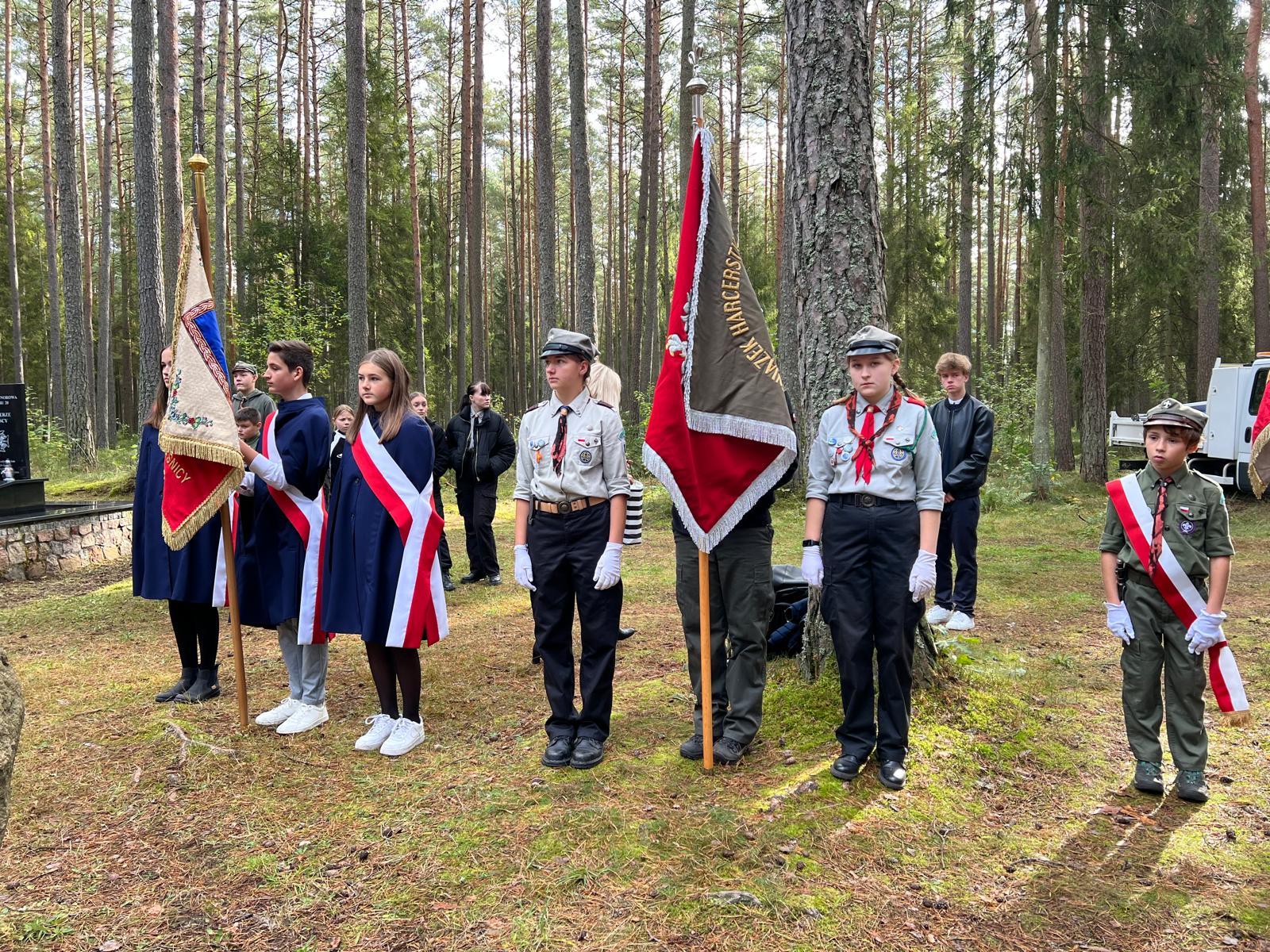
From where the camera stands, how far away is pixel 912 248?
2350 cm

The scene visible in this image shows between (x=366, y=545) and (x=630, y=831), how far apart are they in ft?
6.60

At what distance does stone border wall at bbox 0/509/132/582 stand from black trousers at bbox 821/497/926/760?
9721 millimetres

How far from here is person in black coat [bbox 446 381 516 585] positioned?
867cm

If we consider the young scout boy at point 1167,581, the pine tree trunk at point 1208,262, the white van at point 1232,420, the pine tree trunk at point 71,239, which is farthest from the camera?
the pine tree trunk at point 71,239

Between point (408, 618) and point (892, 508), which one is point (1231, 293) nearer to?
point (892, 508)

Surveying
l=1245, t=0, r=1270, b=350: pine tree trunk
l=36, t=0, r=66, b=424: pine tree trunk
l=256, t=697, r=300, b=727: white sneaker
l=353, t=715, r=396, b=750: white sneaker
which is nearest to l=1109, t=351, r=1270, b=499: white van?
l=1245, t=0, r=1270, b=350: pine tree trunk

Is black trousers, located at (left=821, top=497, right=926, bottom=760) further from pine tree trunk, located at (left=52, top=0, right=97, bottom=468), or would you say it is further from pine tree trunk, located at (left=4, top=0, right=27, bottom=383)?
pine tree trunk, located at (left=4, top=0, right=27, bottom=383)

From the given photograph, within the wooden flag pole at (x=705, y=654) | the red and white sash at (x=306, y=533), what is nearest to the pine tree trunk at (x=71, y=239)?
the red and white sash at (x=306, y=533)

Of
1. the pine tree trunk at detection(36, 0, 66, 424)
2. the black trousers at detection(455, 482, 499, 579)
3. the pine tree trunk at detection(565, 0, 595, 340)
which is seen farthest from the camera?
the pine tree trunk at detection(36, 0, 66, 424)

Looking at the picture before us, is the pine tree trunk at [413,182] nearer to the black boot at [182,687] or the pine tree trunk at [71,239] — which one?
the pine tree trunk at [71,239]

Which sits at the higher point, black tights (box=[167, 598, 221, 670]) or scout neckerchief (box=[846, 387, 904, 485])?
scout neckerchief (box=[846, 387, 904, 485])

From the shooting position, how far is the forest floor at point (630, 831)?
2834 millimetres

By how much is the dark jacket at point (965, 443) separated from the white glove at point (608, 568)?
350cm

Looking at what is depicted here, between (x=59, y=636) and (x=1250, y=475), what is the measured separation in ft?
28.7
